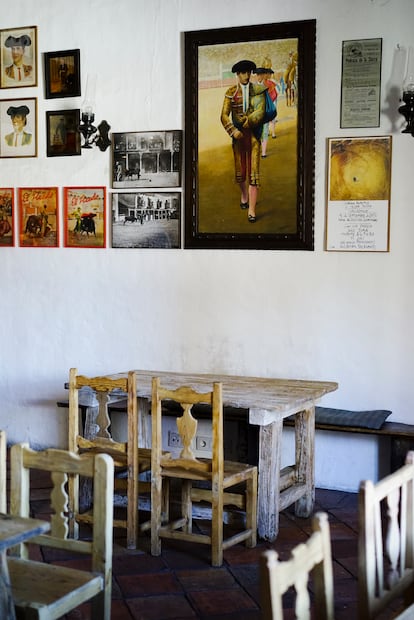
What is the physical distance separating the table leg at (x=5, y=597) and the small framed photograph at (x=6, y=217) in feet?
13.7

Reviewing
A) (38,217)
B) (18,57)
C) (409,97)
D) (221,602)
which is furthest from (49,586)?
(18,57)

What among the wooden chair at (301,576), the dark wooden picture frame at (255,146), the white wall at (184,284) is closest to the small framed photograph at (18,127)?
the white wall at (184,284)

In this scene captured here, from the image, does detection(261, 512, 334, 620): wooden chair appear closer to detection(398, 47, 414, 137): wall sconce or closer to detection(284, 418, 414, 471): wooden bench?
detection(284, 418, 414, 471): wooden bench

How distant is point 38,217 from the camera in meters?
6.12

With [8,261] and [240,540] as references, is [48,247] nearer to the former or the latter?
[8,261]

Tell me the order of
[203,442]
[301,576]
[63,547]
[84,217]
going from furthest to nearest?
[84,217] < [203,442] < [63,547] < [301,576]

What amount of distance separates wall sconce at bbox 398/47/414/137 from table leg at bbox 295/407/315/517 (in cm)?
174

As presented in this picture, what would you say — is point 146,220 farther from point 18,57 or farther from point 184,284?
point 18,57

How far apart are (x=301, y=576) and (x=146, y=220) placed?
4056 mm

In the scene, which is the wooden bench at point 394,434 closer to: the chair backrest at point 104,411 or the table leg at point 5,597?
the chair backrest at point 104,411

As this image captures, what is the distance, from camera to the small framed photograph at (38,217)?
19.9 feet

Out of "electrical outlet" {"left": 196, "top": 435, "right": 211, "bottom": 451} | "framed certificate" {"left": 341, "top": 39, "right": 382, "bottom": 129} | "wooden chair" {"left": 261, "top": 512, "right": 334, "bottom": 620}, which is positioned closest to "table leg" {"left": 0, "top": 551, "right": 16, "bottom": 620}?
"wooden chair" {"left": 261, "top": 512, "right": 334, "bottom": 620}

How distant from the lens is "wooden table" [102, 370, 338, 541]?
427 centimetres

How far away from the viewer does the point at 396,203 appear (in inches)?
200
